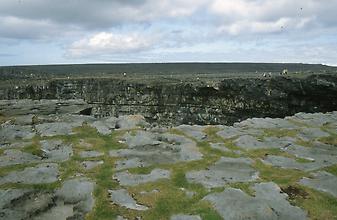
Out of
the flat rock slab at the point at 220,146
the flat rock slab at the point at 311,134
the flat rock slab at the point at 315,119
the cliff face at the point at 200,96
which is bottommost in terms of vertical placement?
the cliff face at the point at 200,96

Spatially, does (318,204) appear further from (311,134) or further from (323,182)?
(311,134)

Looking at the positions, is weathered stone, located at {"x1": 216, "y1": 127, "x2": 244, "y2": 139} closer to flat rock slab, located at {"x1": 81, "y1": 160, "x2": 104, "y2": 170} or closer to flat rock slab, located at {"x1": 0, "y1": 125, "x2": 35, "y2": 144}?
flat rock slab, located at {"x1": 81, "y1": 160, "x2": 104, "y2": 170}

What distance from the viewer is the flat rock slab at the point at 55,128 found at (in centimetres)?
1065

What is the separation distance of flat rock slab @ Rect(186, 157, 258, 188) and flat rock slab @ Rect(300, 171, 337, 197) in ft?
3.32

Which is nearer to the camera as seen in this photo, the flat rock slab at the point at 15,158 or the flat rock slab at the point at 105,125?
the flat rock slab at the point at 15,158

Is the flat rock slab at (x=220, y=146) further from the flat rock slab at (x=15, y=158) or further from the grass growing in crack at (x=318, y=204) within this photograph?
the flat rock slab at (x=15, y=158)

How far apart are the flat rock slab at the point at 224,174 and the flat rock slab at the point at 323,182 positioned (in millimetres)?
1013

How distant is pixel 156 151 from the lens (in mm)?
9719

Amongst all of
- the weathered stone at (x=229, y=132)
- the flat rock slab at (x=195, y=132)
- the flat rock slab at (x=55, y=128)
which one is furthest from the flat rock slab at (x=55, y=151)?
the weathered stone at (x=229, y=132)

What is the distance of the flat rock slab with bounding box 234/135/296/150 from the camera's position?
1042 cm

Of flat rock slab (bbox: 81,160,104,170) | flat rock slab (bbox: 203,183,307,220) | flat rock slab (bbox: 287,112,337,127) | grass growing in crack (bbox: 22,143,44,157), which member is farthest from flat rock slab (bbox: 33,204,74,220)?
flat rock slab (bbox: 287,112,337,127)

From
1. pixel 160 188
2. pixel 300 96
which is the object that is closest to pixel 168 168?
pixel 160 188

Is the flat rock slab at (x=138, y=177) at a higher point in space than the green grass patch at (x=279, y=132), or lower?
lower

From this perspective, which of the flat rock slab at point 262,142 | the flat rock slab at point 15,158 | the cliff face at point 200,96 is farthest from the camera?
the cliff face at point 200,96
